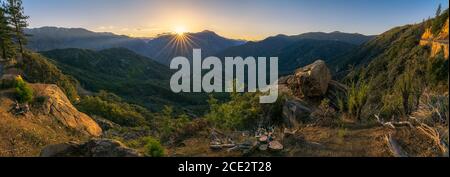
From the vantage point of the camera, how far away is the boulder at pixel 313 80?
2223cm

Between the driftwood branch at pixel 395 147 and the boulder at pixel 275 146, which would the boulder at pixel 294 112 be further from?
the driftwood branch at pixel 395 147

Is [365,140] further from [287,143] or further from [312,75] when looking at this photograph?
[312,75]

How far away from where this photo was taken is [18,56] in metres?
75.4

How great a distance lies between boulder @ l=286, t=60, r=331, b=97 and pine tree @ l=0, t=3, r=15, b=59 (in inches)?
2445

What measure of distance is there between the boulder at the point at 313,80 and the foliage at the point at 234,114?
3930 mm

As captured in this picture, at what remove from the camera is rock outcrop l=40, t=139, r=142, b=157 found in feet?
36.1

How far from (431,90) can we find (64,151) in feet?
48.6

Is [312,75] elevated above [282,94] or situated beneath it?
elevated above

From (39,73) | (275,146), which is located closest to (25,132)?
(275,146)

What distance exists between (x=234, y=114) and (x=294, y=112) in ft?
13.8

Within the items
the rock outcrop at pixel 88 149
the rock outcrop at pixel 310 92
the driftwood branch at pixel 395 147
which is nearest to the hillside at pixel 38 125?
the rock outcrop at pixel 88 149

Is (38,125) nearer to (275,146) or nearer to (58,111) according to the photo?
(58,111)

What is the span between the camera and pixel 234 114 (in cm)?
2366
